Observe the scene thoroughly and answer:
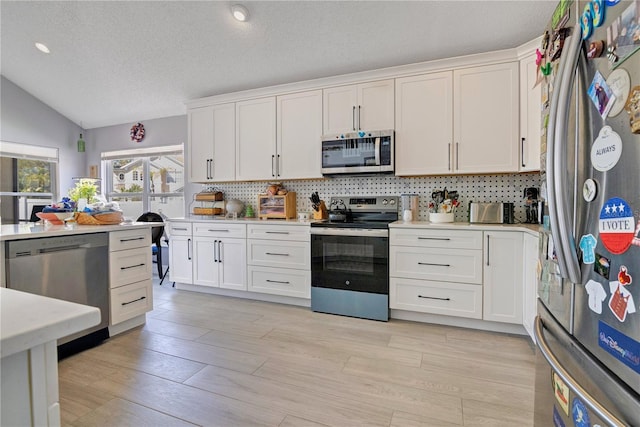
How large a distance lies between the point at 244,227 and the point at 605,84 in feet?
10.5

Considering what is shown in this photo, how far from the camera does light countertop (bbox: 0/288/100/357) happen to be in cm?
48

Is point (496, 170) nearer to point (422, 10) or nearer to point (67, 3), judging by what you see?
point (422, 10)

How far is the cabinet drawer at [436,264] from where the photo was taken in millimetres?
2615

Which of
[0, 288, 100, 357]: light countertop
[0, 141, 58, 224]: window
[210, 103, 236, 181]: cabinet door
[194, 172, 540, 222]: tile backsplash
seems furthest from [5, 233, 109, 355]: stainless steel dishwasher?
[0, 141, 58, 224]: window

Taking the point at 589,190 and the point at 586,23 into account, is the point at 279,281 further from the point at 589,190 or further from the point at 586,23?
the point at 586,23

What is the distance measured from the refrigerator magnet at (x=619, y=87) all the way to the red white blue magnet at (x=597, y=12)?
149 mm

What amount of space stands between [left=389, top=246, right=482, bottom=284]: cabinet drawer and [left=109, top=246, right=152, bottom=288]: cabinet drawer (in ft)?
7.27

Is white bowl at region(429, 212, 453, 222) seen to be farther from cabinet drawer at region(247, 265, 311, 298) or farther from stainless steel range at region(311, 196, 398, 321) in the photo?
cabinet drawer at region(247, 265, 311, 298)

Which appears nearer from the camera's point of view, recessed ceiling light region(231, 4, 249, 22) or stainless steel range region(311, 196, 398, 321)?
recessed ceiling light region(231, 4, 249, 22)

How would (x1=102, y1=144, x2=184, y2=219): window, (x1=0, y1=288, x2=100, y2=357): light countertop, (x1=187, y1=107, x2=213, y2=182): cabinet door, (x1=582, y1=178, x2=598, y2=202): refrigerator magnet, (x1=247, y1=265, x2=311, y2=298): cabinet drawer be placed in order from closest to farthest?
(x1=0, y1=288, x2=100, y2=357): light countertop, (x1=582, y1=178, x2=598, y2=202): refrigerator magnet, (x1=247, y1=265, x2=311, y2=298): cabinet drawer, (x1=187, y1=107, x2=213, y2=182): cabinet door, (x1=102, y1=144, x2=184, y2=219): window

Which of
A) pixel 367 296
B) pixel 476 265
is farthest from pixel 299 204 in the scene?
pixel 476 265

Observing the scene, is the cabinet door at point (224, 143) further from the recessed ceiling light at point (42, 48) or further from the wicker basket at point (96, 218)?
the recessed ceiling light at point (42, 48)

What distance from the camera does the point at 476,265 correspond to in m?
2.60

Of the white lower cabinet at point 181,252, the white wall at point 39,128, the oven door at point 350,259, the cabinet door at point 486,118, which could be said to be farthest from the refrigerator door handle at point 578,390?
the white wall at point 39,128
